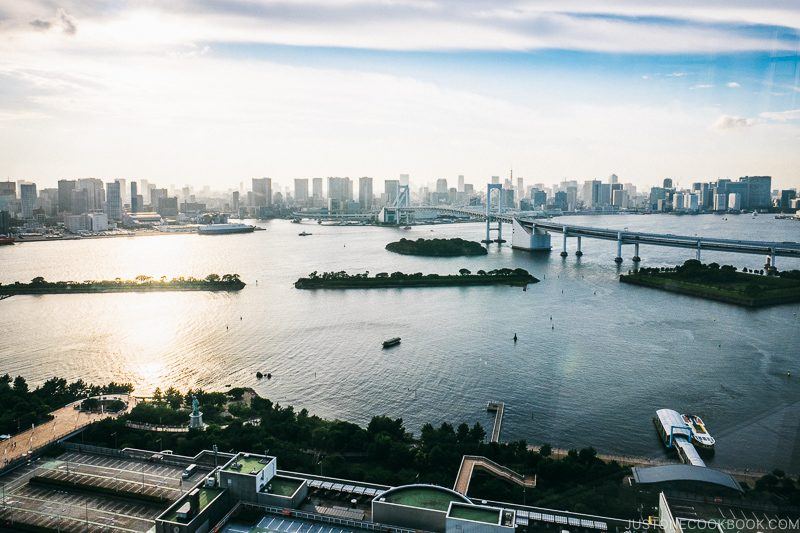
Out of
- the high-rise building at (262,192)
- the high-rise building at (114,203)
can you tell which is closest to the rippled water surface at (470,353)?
the high-rise building at (114,203)

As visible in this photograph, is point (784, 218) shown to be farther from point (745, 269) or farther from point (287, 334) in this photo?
point (287, 334)

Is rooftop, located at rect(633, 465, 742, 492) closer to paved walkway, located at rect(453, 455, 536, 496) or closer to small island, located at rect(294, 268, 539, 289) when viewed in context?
paved walkway, located at rect(453, 455, 536, 496)

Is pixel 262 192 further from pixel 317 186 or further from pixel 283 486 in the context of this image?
pixel 283 486

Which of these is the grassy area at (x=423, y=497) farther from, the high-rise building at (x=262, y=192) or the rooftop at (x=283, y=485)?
the high-rise building at (x=262, y=192)

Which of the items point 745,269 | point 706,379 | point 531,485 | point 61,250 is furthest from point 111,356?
point 61,250

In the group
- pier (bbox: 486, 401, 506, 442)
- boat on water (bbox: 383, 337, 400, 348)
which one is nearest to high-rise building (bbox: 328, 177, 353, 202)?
boat on water (bbox: 383, 337, 400, 348)

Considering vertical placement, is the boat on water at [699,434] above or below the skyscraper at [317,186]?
below
